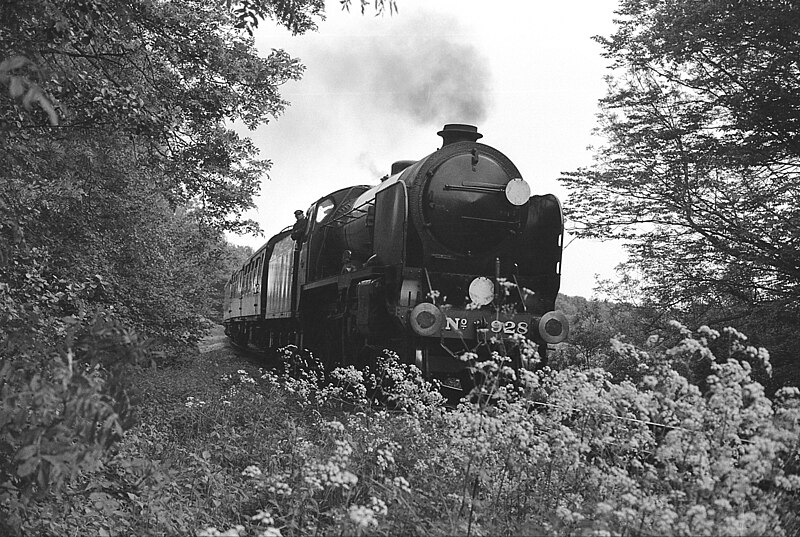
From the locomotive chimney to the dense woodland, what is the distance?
261 centimetres

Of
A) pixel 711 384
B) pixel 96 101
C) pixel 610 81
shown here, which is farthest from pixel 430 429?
pixel 610 81

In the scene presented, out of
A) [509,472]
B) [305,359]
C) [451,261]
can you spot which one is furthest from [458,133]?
[509,472]

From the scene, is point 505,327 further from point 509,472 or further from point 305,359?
point 305,359

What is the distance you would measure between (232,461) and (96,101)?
361 centimetres

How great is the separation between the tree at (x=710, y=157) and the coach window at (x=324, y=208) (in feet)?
14.4

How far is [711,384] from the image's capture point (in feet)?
13.2

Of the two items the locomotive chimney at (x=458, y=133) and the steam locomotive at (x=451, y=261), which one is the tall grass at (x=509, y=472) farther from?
the locomotive chimney at (x=458, y=133)

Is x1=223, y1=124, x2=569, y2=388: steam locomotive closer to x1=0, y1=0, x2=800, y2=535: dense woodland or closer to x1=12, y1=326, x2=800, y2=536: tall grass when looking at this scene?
x1=0, y1=0, x2=800, y2=535: dense woodland

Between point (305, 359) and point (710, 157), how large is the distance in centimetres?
730

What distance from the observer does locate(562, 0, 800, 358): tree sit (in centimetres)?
1152

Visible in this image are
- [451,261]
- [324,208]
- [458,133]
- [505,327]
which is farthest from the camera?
[324,208]

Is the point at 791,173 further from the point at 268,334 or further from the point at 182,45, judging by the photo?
the point at 268,334

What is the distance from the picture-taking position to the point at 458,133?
1109 cm

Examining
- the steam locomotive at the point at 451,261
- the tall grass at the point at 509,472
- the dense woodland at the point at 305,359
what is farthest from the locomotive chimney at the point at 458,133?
the tall grass at the point at 509,472
